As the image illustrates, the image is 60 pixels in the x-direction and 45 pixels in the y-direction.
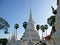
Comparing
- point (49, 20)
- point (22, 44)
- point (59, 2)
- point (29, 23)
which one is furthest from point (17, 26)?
point (59, 2)

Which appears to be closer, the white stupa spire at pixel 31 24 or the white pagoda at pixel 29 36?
the white pagoda at pixel 29 36

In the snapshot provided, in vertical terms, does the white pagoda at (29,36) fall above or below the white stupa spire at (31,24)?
below

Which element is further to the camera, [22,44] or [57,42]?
[22,44]

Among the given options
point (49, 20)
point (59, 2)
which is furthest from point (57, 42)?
point (49, 20)

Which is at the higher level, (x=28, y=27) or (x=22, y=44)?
(x=28, y=27)

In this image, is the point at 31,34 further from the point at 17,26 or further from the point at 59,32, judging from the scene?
the point at 59,32

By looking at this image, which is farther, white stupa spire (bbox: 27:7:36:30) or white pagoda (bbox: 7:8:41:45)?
white stupa spire (bbox: 27:7:36:30)

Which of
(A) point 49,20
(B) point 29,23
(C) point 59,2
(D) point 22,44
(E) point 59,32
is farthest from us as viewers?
(B) point 29,23

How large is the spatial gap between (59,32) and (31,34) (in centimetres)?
5053

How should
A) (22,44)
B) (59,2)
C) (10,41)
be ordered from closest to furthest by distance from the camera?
(59,2), (22,44), (10,41)

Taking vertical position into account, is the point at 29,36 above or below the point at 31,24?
below

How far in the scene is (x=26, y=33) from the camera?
68.0 metres

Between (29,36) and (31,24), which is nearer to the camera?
(29,36)

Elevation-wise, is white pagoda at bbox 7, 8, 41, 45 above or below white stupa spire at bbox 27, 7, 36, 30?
below
